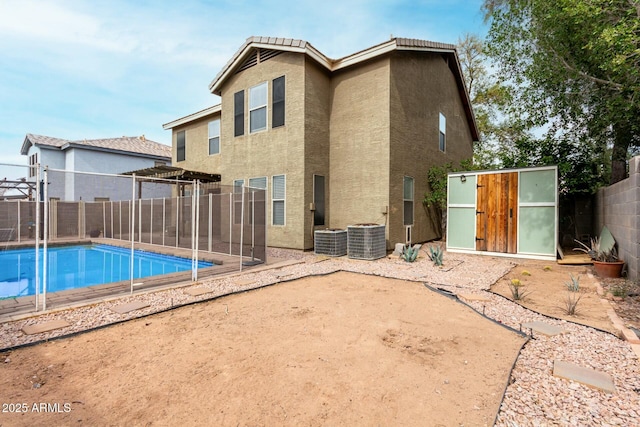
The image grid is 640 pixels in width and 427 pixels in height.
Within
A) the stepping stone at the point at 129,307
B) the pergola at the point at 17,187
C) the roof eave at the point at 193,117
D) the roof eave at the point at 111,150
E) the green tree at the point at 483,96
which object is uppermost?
the green tree at the point at 483,96

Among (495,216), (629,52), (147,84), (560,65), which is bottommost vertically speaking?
(495,216)

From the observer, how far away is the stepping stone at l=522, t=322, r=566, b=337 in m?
3.35

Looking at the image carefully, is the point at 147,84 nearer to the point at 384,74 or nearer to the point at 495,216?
the point at 384,74

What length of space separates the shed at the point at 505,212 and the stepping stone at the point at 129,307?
329 inches

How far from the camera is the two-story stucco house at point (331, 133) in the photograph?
8.98 metres

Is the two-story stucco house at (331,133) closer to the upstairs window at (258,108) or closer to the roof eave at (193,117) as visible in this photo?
the upstairs window at (258,108)

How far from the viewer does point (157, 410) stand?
6.93 feet

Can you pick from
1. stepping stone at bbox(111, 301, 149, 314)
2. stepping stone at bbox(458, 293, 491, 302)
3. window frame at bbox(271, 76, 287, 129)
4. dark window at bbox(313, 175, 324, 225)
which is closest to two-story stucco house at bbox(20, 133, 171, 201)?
window frame at bbox(271, 76, 287, 129)

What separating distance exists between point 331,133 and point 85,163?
703 inches

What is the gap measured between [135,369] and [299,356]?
1443mm

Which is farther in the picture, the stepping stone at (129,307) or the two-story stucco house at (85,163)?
the two-story stucco house at (85,163)

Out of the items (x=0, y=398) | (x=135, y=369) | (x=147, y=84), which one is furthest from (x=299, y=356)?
(x=147, y=84)

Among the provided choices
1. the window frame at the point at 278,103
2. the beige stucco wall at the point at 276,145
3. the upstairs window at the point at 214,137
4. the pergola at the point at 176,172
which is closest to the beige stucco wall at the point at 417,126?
the beige stucco wall at the point at 276,145

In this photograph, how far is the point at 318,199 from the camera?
9.67 meters
